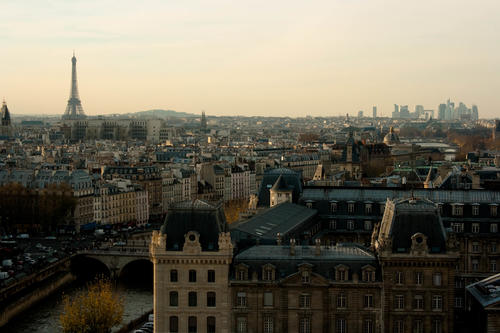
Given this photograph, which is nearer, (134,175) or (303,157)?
(134,175)

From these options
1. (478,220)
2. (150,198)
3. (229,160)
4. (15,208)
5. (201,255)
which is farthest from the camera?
(229,160)

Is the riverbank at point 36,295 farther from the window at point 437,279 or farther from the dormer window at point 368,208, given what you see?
the window at point 437,279

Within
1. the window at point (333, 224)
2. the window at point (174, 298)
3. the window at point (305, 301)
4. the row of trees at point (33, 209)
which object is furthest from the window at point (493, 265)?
the row of trees at point (33, 209)

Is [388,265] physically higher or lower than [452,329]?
higher

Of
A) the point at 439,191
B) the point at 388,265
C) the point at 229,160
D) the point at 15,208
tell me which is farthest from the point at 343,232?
the point at 229,160

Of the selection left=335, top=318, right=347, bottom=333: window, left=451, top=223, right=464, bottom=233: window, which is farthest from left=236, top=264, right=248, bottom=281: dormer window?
left=451, top=223, right=464, bottom=233: window

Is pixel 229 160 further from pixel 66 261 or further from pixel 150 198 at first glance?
pixel 66 261

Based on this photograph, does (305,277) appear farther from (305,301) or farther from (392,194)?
(392,194)
